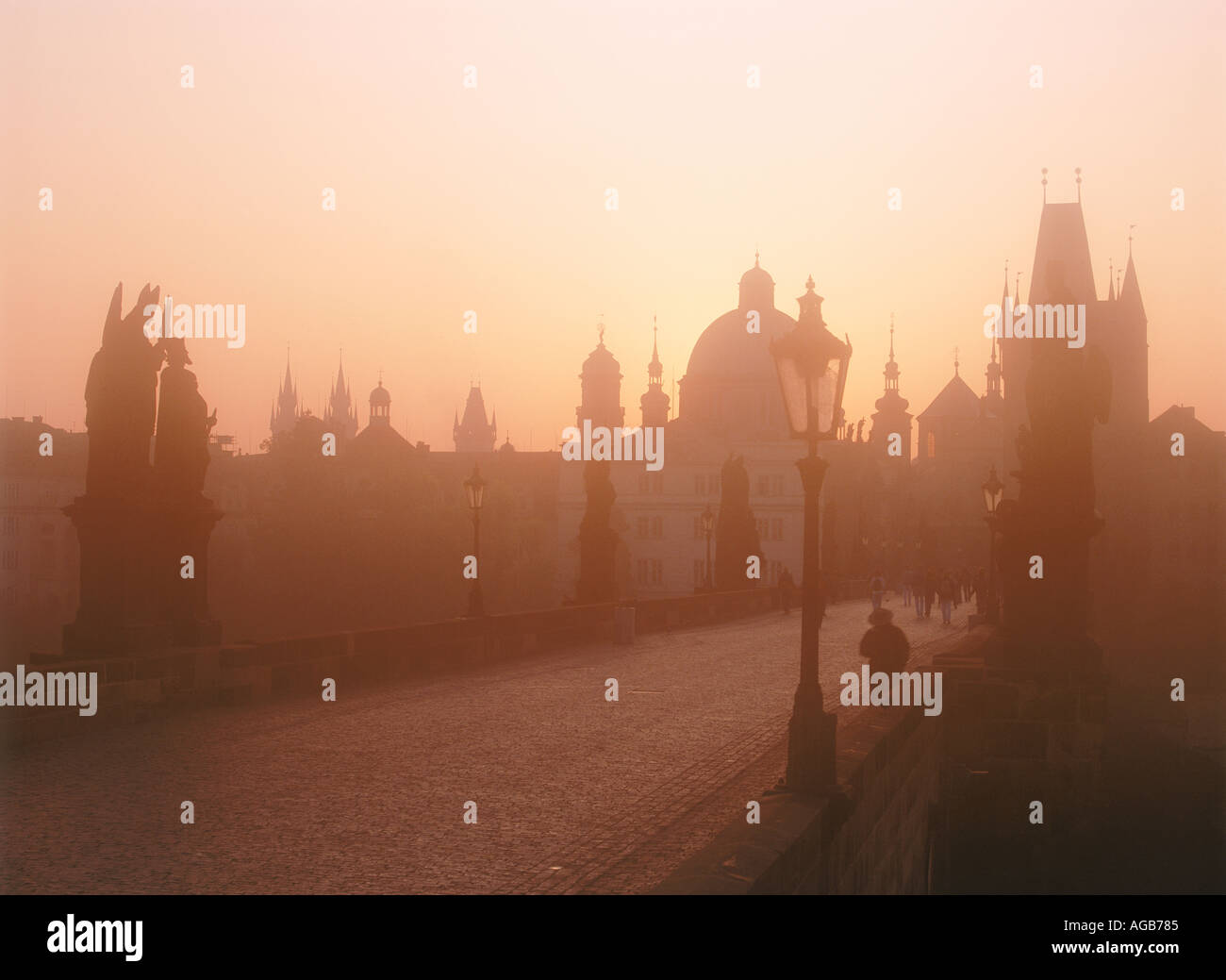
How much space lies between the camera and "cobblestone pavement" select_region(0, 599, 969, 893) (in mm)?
8383

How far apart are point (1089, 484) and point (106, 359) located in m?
13.2

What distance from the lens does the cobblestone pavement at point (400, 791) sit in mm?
8383

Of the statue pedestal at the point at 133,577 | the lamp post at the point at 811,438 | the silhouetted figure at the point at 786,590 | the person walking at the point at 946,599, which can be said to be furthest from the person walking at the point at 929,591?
Result: the lamp post at the point at 811,438

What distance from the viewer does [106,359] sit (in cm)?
1641

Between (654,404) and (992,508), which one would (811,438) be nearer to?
(992,508)

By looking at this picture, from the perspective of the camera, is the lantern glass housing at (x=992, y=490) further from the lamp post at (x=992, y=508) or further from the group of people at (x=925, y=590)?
the group of people at (x=925, y=590)

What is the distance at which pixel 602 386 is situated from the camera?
97875mm

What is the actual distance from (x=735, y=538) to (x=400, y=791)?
39.0m

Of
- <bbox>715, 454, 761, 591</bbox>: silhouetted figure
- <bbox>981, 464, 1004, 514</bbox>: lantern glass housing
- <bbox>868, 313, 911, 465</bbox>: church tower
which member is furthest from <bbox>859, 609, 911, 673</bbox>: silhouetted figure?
<bbox>868, 313, 911, 465</bbox>: church tower

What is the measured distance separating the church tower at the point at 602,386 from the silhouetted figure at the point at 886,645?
80090 mm

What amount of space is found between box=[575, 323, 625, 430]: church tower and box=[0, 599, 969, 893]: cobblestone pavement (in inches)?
3103

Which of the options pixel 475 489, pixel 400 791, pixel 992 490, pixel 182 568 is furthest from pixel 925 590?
pixel 400 791
